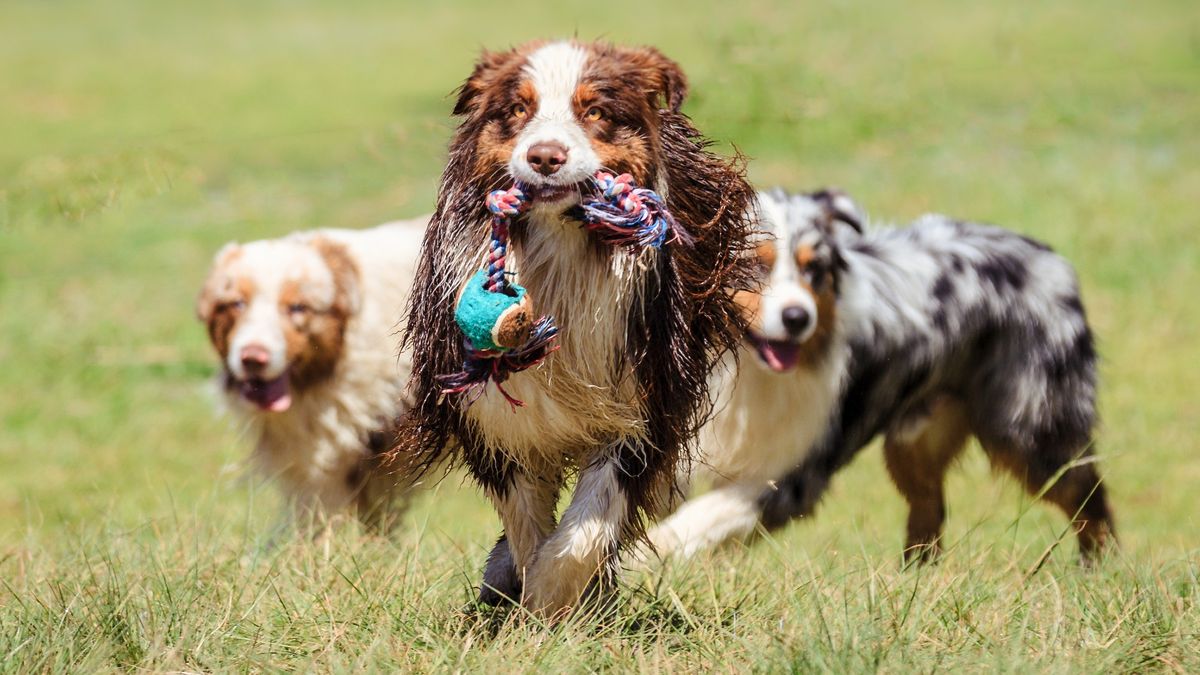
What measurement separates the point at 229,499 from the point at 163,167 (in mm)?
2529

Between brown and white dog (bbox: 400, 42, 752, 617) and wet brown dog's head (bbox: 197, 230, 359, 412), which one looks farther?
wet brown dog's head (bbox: 197, 230, 359, 412)

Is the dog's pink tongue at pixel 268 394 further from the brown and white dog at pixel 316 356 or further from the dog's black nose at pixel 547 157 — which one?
the dog's black nose at pixel 547 157

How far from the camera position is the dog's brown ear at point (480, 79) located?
369 cm

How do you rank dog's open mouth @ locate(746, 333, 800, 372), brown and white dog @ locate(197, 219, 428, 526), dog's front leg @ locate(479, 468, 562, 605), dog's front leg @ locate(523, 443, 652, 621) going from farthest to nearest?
brown and white dog @ locate(197, 219, 428, 526) < dog's open mouth @ locate(746, 333, 800, 372) < dog's front leg @ locate(479, 468, 562, 605) < dog's front leg @ locate(523, 443, 652, 621)

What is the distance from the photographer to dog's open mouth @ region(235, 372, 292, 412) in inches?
244

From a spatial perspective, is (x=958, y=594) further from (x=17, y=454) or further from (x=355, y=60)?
(x=355, y=60)

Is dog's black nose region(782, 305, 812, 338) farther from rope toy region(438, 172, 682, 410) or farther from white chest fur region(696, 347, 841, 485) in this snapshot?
rope toy region(438, 172, 682, 410)

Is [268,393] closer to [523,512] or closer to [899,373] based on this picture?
[523,512]

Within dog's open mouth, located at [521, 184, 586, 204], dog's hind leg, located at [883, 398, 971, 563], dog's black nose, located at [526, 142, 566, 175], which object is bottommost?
dog's hind leg, located at [883, 398, 971, 563]

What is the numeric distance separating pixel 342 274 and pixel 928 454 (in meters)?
2.58

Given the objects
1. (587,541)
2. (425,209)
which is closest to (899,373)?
(587,541)

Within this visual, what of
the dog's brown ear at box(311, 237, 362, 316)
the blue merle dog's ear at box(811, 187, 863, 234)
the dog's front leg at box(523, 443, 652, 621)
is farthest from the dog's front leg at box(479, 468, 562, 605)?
the dog's brown ear at box(311, 237, 362, 316)

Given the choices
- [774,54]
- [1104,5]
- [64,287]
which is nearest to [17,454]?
[64,287]

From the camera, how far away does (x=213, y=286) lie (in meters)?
6.13
